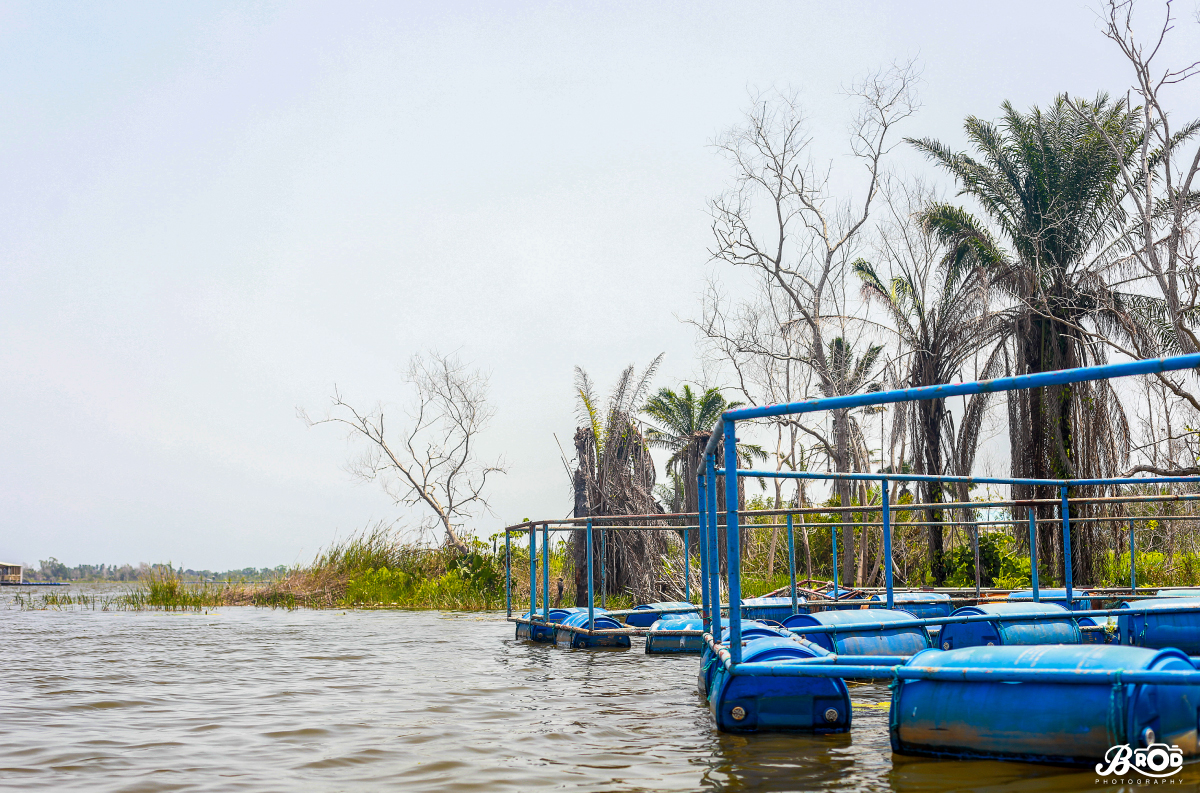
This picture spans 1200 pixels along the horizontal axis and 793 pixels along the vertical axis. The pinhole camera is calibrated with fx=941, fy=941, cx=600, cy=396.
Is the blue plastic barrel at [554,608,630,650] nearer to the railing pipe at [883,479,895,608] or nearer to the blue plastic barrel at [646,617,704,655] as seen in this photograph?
the blue plastic barrel at [646,617,704,655]

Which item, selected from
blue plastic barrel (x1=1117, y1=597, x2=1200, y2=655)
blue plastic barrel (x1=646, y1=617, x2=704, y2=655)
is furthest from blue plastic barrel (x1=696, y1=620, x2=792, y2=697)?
blue plastic barrel (x1=646, y1=617, x2=704, y2=655)

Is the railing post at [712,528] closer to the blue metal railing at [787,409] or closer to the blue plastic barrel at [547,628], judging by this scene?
the blue metal railing at [787,409]

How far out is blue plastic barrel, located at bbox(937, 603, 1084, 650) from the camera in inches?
320

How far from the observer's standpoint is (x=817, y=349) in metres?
22.7

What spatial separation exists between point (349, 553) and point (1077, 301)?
61.1ft

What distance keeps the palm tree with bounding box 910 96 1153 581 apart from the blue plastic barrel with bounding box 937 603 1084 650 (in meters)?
9.96

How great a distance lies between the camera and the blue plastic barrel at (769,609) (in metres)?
10.5

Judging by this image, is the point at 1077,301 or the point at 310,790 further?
the point at 1077,301

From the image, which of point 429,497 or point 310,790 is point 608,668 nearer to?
point 310,790

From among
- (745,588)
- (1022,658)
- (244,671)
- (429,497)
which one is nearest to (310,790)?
(1022,658)

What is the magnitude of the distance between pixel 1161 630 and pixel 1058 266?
1282 centimetres

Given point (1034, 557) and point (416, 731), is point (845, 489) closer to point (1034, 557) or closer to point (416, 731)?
point (1034, 557)

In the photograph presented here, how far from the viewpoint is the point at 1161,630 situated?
27.2ft
